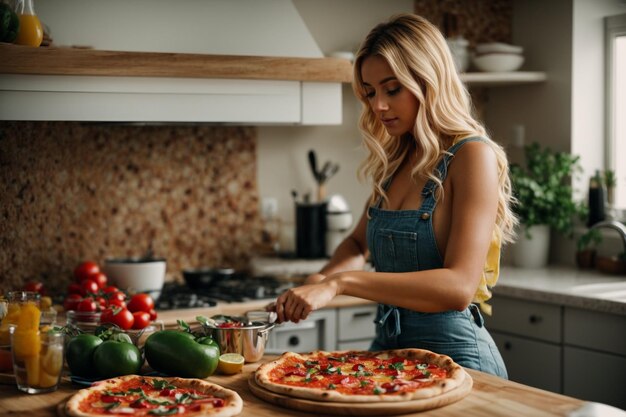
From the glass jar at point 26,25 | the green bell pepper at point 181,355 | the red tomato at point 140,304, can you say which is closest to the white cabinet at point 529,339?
the red tomato at point 140,304

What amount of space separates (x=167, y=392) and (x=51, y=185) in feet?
6.59

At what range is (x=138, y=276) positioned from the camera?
3289 mm

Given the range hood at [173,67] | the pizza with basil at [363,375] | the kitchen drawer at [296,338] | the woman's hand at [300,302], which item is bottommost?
the kitchen drawer at [296,338]

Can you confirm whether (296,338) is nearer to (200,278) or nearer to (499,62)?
(200,278)

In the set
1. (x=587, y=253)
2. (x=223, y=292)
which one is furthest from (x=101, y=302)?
(x=587, y=253)

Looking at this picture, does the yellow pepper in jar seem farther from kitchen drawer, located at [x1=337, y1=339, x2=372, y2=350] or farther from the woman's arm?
kitchen drawer, located at [x1=337, y1=339, x2=372, y2=350]

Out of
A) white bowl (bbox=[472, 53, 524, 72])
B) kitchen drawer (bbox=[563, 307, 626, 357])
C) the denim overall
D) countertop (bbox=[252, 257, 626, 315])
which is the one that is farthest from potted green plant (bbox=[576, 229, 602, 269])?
the denim overall

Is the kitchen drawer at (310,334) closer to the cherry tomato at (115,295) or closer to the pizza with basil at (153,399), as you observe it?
the cherry tomato at (115,295)

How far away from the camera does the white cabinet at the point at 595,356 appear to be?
124 inches

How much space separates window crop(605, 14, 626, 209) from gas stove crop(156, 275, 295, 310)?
1.75 meters

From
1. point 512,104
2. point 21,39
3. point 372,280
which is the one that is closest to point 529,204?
point 512,104

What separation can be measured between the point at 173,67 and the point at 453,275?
159cm

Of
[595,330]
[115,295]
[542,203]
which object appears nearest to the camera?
[115,295]

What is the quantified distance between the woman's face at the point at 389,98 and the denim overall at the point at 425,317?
16 cm
